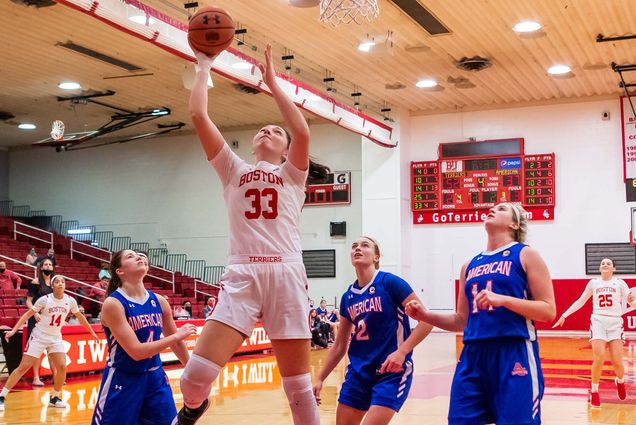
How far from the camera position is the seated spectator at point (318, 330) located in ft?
61.4

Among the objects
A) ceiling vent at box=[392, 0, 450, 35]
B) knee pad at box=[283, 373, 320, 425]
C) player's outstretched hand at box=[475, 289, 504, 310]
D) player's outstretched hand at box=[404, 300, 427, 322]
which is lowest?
knee pad at box=[283, 373, 320, 425]

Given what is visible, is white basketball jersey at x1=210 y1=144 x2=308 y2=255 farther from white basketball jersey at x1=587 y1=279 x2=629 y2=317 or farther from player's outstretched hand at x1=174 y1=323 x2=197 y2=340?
white basketball jersey at x1=587 y1=279 x2=629 y2=317

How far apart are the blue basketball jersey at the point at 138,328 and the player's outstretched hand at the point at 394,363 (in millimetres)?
1410

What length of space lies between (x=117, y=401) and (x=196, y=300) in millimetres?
18128

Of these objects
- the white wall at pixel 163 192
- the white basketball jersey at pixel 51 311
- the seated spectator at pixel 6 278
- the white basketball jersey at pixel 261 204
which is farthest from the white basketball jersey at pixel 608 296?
the white wall at pixel 163 192

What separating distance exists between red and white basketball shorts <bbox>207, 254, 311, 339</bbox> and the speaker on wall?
19989mm

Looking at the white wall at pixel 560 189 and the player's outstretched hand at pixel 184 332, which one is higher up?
Answer: the white wall at pixel 560 189

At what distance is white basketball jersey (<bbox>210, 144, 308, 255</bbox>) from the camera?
3.91 metres

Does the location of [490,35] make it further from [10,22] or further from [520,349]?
[520,349]

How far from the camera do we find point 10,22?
49.9 ft

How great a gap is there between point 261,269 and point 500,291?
127 centimetres

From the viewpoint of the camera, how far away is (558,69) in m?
18.7

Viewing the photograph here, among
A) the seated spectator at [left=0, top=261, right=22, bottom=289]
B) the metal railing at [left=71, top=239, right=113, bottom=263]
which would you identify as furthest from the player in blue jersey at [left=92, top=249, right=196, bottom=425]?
the metal railing at [left=71, top=239, right=113, bottom=263]

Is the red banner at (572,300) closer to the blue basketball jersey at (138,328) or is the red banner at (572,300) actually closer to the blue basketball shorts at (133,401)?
the blue basketball jersey at (138,328)
